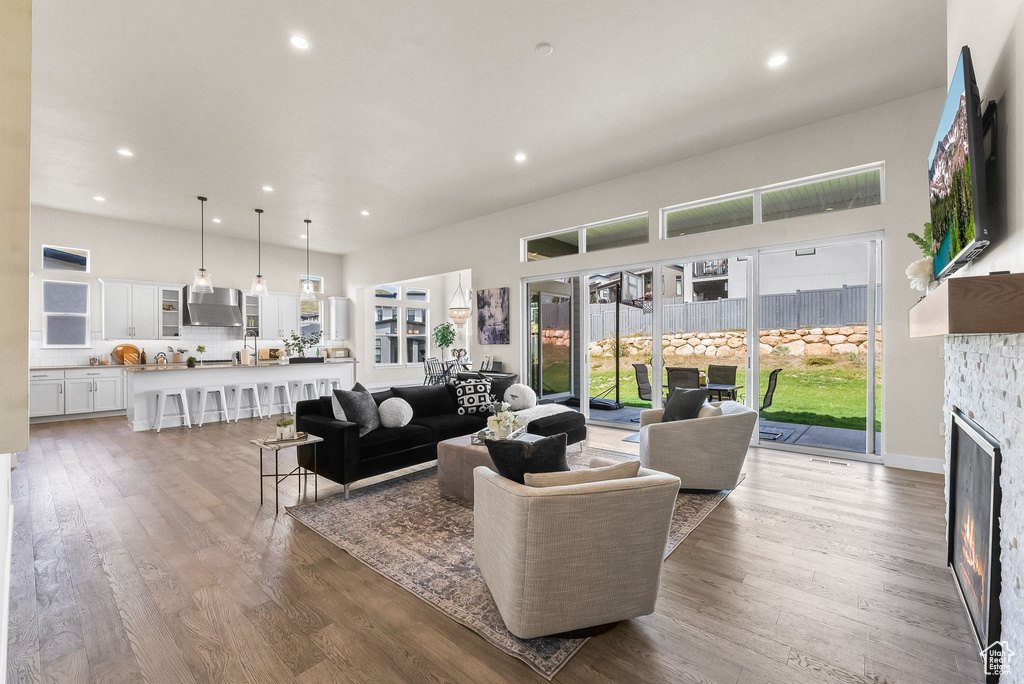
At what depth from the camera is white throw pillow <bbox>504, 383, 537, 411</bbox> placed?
5.26m

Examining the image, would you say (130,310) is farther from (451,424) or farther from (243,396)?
(451,424)

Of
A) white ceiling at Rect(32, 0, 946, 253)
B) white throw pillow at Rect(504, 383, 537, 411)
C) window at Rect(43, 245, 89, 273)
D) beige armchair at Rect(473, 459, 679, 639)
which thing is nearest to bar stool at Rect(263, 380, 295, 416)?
white ceiling at Rect(32, 0, 946, 253)

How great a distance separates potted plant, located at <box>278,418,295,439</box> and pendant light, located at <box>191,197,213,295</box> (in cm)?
424

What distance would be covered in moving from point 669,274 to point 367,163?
4057mm

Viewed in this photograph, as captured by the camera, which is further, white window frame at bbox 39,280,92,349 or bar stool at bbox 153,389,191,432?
white window frame at bbox 39,280,92,349

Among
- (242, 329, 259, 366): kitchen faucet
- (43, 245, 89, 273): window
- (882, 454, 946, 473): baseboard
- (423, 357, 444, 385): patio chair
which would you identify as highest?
(43, 245, 89, 273): window

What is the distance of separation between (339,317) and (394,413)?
738 centimetres

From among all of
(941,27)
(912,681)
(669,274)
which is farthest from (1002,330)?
(669,274)

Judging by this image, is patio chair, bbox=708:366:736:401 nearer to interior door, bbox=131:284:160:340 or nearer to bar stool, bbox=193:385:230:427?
bar stool, bbox=193:385:230:427

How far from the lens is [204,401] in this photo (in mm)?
6926

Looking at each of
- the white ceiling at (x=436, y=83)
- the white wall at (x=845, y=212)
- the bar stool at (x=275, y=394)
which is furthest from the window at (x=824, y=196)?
the bar stool at (x=275, y=394)

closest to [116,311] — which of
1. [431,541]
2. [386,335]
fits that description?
[386,335]

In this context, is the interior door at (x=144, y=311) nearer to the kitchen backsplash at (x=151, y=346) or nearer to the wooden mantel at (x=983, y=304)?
the kitchen backsplash at (x=151, y=346)

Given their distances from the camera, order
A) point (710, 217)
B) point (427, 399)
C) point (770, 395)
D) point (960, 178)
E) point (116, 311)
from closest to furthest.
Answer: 1. point (960, 178)
2. point (427, 399)
3. point (770, 395)
4. point (710, 217)
5. point (116, 311)
